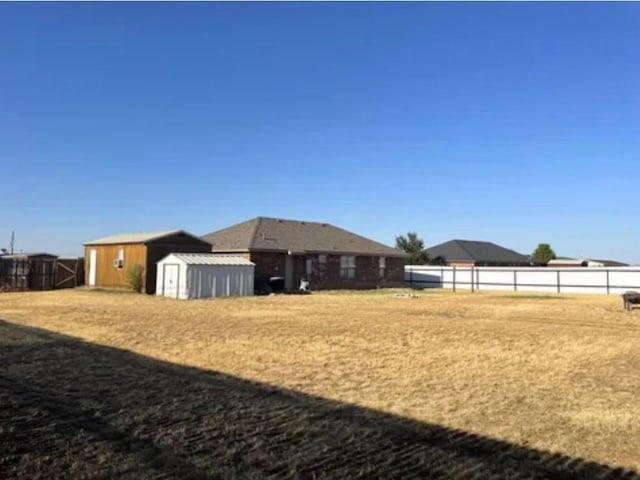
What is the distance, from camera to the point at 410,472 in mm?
4676

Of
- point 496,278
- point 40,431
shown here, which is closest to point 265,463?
point 40,431

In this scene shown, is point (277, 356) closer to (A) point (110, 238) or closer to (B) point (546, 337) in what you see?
(B) point (546, 337)

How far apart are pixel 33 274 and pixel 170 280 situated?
9.78 meters

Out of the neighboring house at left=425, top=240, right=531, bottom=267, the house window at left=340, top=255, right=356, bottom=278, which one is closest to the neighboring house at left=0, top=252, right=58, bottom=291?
the house window at left=340, top=255, right=356, bottom=278

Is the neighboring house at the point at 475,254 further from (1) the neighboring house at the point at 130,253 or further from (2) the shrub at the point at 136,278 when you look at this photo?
(2) the shrub at the point at 136,278

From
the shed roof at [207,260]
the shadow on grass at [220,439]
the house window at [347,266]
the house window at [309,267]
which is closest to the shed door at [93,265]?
the shed roof at [207,260]

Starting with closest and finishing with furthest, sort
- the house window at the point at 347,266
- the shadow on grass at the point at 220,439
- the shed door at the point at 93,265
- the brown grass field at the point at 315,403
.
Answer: the shadow on grass at the point at 220,439 → the brown grass field at the point at 315,403 → the shed door at the point at 93,265 → the house window at the point at 347,266

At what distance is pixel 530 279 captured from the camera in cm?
3984

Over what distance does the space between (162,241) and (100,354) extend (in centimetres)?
2216

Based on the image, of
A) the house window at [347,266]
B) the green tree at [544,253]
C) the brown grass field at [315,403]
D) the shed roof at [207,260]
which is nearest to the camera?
the brown grass field at [315,403]

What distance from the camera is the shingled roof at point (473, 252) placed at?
60.7 m

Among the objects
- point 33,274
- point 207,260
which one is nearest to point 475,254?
point 207,260

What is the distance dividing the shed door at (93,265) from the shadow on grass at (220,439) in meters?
28.2

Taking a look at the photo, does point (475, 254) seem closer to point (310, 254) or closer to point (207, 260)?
point (310, 254)
